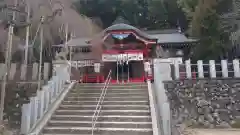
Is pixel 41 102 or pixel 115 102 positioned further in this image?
pixel 115 102

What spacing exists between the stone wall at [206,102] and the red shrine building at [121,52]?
11.5ft

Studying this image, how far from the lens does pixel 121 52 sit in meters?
14.9

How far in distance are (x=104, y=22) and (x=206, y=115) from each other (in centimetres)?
2328

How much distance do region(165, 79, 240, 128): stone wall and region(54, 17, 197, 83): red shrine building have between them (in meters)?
3.51

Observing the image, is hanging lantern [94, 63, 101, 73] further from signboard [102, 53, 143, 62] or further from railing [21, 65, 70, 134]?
railing [21, 65, 70, 134]

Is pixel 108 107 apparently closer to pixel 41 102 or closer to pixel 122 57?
pixel 41 102

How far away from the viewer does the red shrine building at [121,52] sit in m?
14.1

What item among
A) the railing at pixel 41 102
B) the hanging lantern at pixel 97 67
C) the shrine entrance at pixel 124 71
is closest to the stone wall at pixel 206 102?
the railing at pixel 41 102

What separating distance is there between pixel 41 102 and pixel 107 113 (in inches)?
85.1

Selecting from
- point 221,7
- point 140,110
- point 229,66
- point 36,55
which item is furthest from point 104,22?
point 140,110

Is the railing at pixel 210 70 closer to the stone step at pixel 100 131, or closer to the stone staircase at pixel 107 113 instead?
the stone staircase at pixel 107 113

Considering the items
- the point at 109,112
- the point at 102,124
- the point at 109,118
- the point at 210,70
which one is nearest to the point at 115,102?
the point at 109,112

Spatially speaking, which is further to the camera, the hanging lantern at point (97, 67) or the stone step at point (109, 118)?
the hanging lantern at point (97, 67)

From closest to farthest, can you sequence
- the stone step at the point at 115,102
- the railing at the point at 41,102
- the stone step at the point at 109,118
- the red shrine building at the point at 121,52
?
1. the railing at the point at 41,102
2. the stone step at the point at 109,118
3. the stone step at the point at 115,102
4. the red shrine building at the point at 121,52
